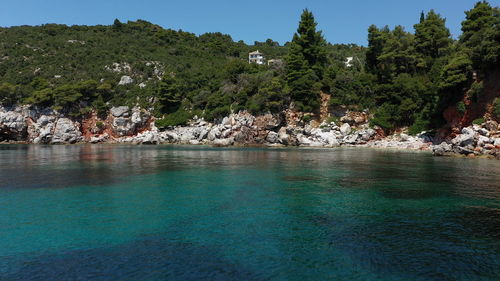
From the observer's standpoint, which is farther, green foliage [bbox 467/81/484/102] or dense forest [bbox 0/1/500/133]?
dense forest [bbox 0/1/500/133]

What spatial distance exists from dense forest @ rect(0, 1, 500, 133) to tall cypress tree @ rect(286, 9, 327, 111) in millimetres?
226

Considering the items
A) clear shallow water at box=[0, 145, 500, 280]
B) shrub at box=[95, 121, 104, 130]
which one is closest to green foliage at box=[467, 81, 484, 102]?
clear shallow water at box=[0, 145, 500, 280]

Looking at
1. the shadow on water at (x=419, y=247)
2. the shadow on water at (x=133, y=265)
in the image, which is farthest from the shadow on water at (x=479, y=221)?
the shadow on water at (x=133, y=265)

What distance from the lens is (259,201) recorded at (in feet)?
63.1

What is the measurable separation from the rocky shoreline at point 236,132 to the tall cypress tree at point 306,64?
3976mm

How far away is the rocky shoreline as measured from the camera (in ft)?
150

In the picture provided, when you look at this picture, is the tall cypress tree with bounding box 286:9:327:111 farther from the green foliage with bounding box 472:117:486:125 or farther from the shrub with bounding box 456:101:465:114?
the green foliage with bounding box 472:117:486:125

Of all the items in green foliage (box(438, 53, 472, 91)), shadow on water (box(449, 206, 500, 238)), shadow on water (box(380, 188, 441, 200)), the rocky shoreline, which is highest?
green foliage (box(438, 53, 472, 91))

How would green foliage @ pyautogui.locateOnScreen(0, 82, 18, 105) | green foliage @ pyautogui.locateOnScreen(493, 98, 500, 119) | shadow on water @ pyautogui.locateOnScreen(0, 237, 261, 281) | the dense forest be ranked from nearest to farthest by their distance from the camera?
shadow on water @ pyautogui.locateOnScreen(0, 237, 261, 281), green foliage @ pyautogui.locateOnScreen(493, 98, 500, 119), the dense forest, green foliage @ pyautogui.locateOnScreen(0, 82, 18, 105)

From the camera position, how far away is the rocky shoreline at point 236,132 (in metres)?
45.6

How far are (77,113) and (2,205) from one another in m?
75.1

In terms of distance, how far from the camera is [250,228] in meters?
14.3

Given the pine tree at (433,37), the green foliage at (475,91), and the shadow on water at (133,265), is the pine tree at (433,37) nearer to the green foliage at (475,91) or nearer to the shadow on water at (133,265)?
the green foliage at (475,91)

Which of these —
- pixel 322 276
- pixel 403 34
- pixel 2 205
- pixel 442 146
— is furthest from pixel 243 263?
pixel 403 34
